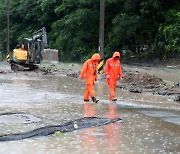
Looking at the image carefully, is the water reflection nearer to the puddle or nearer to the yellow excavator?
the puddle

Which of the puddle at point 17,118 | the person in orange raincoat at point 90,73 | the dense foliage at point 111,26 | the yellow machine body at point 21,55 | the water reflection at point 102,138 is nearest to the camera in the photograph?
the water reflection at point 102,138

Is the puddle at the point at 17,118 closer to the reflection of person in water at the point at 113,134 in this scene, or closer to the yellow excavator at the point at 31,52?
the reflection of person in water at the point at 113,134

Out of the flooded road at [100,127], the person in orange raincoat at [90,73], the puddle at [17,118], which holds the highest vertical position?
the person in orange raincoat at [90,73]

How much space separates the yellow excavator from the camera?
1216 inches

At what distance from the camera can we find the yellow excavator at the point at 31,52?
30.9 m

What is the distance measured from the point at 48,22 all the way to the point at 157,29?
20874 millimetres

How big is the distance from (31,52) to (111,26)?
17.1 m

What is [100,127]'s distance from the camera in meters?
10.2

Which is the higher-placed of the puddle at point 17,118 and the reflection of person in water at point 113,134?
the puddle at point 17,118

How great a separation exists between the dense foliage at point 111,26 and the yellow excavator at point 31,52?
1083 centimetres

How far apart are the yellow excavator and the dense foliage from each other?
1083cm

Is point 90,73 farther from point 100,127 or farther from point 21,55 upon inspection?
point 21,55

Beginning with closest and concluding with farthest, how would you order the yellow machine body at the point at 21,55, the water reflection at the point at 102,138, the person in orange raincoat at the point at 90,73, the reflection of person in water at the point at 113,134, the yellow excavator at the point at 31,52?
the water reflection at the point at 102,138
the reflection of person in water at the point at 113,134
the person in orange raincoat at the point at 90,73
the yellow excavator at the point at 31,52
the yellow machine body at the point at 21,55

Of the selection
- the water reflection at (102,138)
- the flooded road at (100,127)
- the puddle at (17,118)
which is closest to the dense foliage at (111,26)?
the flooded road at (100,127)
